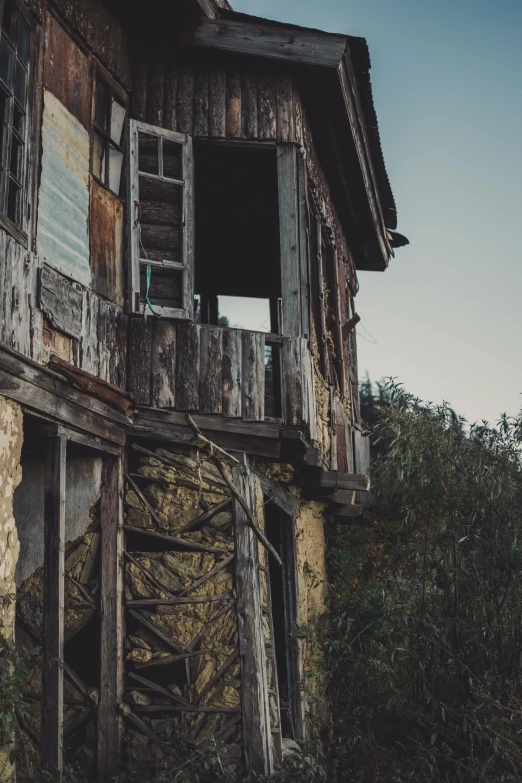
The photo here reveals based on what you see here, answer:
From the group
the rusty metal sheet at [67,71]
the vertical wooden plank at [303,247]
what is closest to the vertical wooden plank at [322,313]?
the vertical wooden plank at [303,247]

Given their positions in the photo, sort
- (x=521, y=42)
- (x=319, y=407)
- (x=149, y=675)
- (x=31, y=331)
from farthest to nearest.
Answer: (x=521, y=42)
(x=319, y=407)
(x=149, y=675)
(x=31, y=331)

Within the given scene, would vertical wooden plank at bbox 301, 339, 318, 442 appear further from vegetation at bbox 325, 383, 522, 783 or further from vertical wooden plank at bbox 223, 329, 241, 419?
vegetation at bbox 325, 383, 522, 783

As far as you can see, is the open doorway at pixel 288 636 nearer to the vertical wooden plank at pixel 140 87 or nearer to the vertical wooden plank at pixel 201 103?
the vertical wooden plank at pixel 201 103

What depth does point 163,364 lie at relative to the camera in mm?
7719

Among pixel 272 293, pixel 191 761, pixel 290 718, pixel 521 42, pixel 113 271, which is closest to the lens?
pixel 191 761

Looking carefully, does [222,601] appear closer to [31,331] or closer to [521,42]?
[31,331]

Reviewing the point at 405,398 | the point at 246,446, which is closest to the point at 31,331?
the point at 246,446

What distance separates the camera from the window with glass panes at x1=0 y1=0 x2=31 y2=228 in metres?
6.19

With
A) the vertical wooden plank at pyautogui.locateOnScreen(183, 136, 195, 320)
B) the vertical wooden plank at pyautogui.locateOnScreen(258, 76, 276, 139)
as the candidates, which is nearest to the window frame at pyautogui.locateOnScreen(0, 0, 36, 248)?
the vertical wooden plank at pyautogui.locateOnScreen(183, 136, 195, 320)

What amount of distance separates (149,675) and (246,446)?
209 cm

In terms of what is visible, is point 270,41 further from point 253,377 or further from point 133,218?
point 253,377

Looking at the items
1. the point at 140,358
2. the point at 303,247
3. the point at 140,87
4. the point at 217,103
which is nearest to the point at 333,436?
the point at 303,247

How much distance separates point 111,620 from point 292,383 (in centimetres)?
263

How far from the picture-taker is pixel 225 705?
702 centimetres
